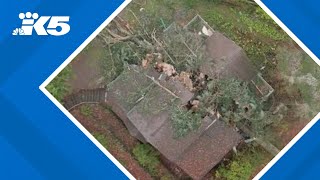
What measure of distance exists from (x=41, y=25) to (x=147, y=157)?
1.98 m

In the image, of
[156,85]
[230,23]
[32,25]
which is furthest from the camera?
[230,23]

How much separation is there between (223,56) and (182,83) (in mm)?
564

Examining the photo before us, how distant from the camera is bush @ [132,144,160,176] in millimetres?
6117

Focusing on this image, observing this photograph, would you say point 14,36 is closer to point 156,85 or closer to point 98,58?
point 98,58

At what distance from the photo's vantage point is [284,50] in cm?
612

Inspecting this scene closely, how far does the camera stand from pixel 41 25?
5223mm

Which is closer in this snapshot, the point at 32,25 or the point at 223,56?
the point at 32,25

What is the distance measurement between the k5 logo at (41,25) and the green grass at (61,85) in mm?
656

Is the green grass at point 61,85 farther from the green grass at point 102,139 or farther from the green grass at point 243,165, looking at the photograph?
the green grass at point 243,165

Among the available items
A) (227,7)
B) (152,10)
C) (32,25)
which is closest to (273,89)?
(227,7)

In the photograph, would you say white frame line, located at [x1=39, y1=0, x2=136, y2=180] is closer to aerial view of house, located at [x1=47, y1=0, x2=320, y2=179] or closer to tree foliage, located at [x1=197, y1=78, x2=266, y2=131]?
aerial view of house, located at [x1=47, y1=0, x2=320, y2=179]

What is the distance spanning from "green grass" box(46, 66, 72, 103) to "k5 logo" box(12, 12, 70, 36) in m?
0.66

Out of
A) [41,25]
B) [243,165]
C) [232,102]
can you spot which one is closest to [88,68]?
[41,25]

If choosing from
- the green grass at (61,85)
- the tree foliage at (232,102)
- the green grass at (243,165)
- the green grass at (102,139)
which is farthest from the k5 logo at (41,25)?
the green grass at (243,165)
